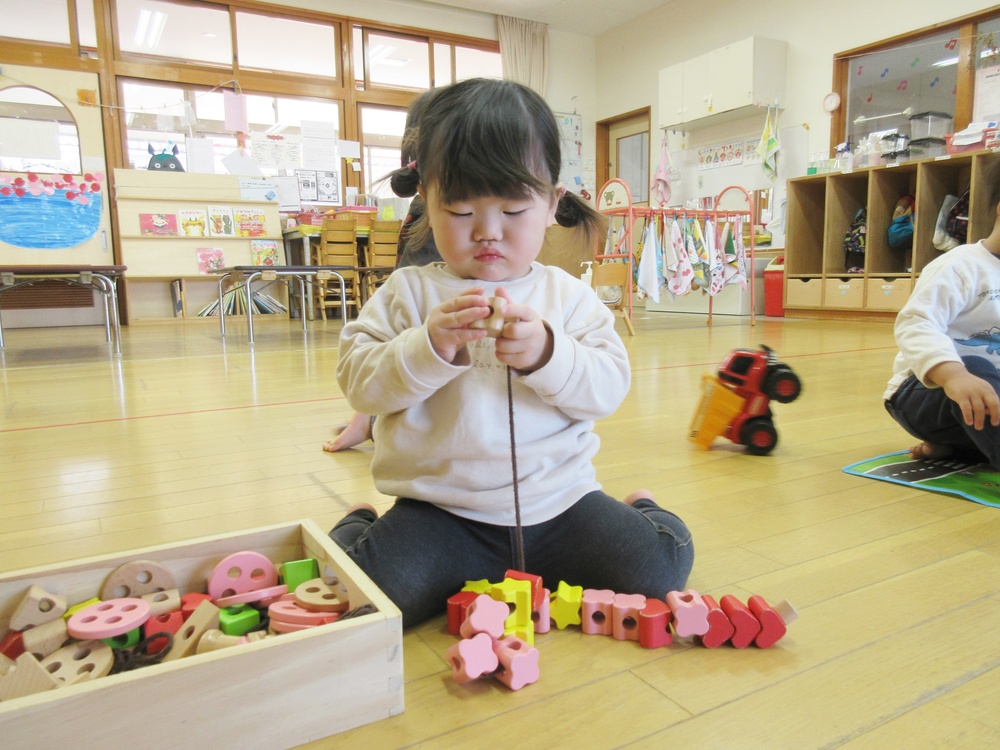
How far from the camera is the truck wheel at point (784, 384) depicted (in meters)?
1.35

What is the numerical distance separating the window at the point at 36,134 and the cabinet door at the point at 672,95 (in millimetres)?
4409

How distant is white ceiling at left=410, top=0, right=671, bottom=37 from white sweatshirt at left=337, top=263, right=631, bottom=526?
6.12 meters

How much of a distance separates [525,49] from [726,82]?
2.17m

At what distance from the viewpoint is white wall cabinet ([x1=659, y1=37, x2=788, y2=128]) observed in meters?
4.97

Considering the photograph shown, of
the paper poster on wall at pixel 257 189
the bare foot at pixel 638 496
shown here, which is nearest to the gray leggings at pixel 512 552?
the bare foot at pixel 638 496

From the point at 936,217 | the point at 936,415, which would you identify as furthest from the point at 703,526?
the point at 936,217

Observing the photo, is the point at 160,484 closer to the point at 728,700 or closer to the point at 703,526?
the point at 703,526

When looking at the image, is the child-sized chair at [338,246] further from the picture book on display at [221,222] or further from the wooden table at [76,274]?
the wooden table at [76,274]

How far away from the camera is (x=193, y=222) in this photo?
17.8ft

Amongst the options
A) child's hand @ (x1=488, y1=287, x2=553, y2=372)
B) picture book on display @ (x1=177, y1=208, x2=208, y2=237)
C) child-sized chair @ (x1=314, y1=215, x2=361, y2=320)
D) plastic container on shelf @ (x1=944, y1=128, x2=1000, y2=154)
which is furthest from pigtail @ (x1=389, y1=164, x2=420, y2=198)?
picture book on display @ (x1=177, y1=208, x2=208, y2=237)

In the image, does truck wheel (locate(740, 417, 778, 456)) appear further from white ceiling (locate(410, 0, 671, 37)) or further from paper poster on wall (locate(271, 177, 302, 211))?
white ceiling (locate(410, 0, 671, 37))

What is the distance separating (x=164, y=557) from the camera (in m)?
0.68

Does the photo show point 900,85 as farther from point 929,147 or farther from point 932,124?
point 929,147

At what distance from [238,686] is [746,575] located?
544 mm
